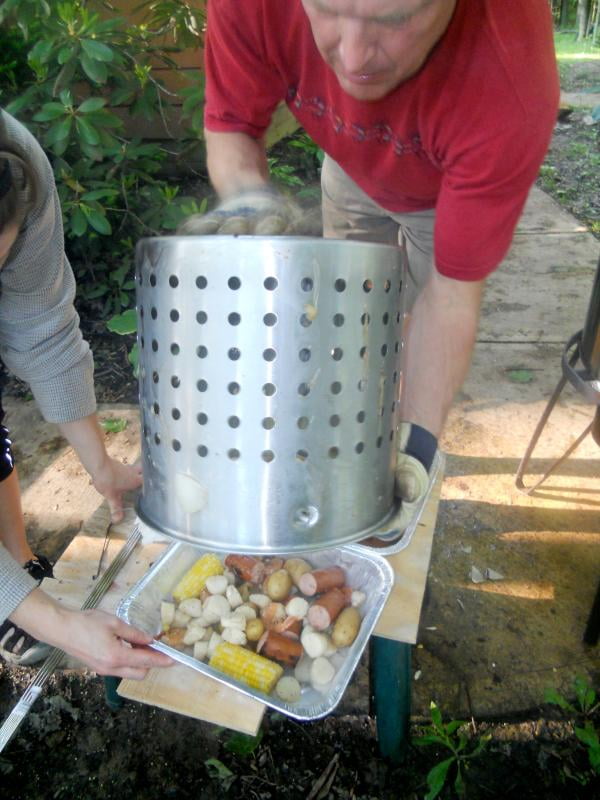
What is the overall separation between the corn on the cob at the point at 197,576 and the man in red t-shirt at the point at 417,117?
0.45 meters

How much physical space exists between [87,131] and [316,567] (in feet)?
5.69

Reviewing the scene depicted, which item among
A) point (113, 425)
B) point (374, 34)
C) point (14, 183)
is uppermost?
point (374, 34)

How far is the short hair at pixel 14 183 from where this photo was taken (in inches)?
34.5

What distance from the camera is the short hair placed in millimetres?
876

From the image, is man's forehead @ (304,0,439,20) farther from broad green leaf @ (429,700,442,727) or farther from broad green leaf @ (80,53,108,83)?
broad green leaf @ (80,53,108,83)

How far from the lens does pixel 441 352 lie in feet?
3.98

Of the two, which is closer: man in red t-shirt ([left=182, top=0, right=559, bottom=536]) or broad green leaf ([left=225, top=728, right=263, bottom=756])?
man in red t-shirt ([left=182, top=0, right=559, bottom=536])

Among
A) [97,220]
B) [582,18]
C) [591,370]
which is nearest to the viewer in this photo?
[591,370]

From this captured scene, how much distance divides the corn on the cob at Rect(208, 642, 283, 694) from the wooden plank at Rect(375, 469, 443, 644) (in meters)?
0.20

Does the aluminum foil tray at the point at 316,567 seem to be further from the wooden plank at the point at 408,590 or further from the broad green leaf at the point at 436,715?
the broad green leaf at the point at 436,715

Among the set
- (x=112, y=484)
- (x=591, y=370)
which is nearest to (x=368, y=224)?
(x=591, y=370)

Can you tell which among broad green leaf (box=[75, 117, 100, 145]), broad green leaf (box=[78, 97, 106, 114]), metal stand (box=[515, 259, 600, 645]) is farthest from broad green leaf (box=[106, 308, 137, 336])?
metal stand (box=[515, 259, 600, 645])

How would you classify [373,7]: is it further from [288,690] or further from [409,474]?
[288,690]

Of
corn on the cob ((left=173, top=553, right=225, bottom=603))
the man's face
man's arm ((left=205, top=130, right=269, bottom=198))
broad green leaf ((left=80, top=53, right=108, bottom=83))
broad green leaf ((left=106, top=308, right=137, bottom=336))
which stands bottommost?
broad green leaf ((left=106, top=308, right=137, bottom=336))
